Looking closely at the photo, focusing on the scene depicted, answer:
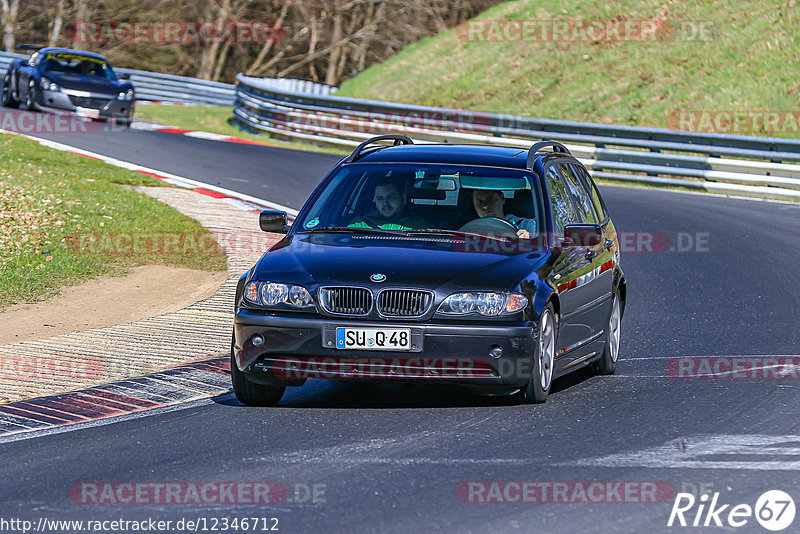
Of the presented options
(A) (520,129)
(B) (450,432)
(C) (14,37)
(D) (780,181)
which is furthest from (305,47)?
(B) (450,432)

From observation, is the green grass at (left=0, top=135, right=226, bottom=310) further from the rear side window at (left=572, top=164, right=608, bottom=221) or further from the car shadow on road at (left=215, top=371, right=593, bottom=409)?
the rear side window at (left=572, top=164, right=608, bottom=221)

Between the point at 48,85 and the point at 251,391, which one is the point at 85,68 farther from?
the point at 251,391

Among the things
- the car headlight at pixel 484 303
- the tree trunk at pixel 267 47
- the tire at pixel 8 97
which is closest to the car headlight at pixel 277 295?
the car headlight at pixel 484 303

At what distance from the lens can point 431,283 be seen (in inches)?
292

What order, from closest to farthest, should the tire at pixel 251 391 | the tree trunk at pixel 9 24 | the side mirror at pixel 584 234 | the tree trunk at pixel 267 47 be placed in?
1. the tire at pixel 251 391
2. the side mirror at pixel 584 234
3. the tree trunk at pixel 9 24
4. the tree trunk at pixel 267 47

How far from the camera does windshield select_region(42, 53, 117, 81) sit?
28625 millimetres

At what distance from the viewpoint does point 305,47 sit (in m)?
51.9

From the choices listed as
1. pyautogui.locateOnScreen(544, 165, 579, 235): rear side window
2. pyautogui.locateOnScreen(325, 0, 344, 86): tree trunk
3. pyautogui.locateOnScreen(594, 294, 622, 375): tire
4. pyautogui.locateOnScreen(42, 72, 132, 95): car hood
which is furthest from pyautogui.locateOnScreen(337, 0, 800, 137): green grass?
pyautogui.locateOnScreen(544, 165, 579, 235): rear side window

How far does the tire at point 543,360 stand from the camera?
24.7 ft

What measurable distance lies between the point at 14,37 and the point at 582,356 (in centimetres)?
4445

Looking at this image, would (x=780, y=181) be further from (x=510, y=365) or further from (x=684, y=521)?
(x=684, y=521)

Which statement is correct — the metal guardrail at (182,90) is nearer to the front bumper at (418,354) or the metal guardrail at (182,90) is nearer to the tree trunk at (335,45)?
the tree trunk at (335,45)

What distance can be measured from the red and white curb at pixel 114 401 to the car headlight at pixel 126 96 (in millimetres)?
19662

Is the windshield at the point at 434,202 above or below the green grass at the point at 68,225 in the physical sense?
above
